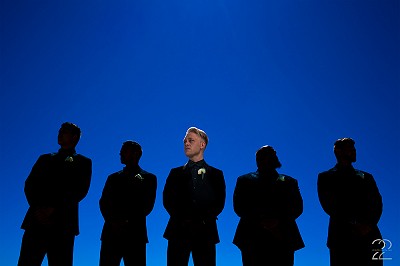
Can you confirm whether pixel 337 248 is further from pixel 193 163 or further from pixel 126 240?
pixel 126 240

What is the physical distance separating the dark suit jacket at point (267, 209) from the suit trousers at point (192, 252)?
579mm

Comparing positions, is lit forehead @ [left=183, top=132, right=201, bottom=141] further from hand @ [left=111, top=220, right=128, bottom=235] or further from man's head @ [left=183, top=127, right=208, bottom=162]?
hand @ [left=111, top=220, right=128, bottom=235]

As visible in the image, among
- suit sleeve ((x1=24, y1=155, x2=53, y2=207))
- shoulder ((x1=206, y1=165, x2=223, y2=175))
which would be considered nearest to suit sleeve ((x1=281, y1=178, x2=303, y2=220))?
shoulder ((x1=206, y1=165, x2=223, y2=175))

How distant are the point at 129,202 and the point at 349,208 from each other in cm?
431

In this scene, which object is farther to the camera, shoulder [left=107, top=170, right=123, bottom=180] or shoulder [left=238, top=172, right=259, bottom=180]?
shoulder [left=107, top=170, right=123, bottom=180]

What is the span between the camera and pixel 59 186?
785cm

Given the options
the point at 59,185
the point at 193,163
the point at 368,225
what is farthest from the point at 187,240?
the point at 368,225

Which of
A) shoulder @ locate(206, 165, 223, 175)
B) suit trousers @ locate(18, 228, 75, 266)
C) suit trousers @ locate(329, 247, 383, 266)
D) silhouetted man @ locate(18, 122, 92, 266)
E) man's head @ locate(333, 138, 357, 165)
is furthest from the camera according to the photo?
shoulder @ locate(206, 165, 223, 175)

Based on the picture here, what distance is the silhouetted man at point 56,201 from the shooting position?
24.3 feet

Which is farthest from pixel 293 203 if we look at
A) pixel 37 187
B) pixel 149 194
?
pixel 37 187

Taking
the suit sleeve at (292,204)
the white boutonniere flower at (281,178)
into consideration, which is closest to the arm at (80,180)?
the white boutonniere flower at (281,178)

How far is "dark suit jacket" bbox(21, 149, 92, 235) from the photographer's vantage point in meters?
7.64

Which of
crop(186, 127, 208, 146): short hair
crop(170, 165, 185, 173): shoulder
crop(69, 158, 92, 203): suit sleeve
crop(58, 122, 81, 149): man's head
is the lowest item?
crop(69, 158, 92, 203): suit sleeve

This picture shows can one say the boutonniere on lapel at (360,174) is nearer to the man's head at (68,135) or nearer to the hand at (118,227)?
the hand at (118,227)
